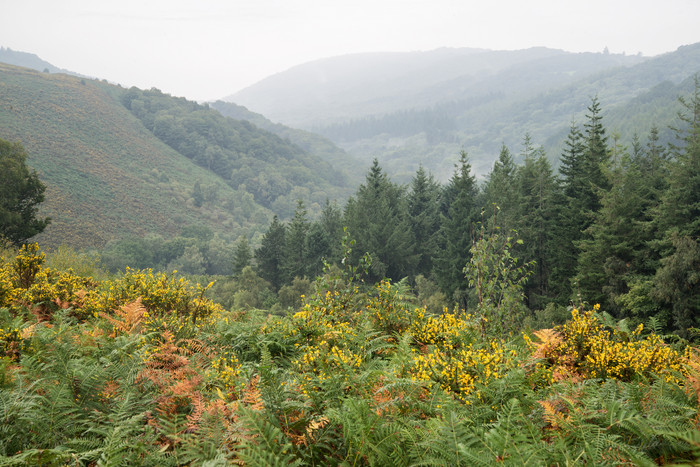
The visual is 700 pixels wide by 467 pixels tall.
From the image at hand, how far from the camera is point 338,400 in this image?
3316 millimetres

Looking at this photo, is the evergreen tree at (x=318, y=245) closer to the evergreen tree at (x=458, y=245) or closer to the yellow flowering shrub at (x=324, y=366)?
the evergreen tree at (x=458, y=245)

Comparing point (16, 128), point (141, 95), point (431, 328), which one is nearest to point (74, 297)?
point (431, 328)

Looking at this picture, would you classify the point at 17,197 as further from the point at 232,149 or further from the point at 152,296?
the point at 232,149

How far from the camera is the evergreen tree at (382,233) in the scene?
139 ft

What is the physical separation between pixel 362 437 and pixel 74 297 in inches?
316

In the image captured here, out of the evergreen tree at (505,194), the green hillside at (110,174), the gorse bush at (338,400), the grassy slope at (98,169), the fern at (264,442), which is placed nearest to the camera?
the fern at (264,442)

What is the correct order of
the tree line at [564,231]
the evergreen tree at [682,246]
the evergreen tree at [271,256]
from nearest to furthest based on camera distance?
the evergreen tree at [682,246], the tree line at [564,231], the evergreen tree at [271,256]

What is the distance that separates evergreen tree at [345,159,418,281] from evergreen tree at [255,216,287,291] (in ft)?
31.8

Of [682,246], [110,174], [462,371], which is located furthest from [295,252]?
[110,174]

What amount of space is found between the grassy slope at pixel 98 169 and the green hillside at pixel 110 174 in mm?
209

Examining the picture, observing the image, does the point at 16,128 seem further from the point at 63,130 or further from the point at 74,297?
the point at 74,297

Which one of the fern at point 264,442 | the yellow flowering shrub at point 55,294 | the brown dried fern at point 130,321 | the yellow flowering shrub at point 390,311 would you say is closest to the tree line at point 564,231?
the yellow flowering shrub at point 390,311

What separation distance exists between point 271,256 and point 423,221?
19.8 m

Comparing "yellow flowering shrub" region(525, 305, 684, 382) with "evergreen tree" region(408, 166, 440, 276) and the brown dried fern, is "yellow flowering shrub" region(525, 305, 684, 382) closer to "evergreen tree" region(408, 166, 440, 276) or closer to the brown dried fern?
the brown dried fern
